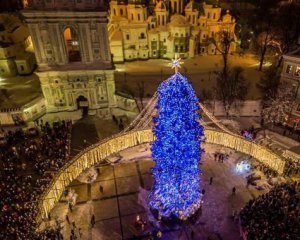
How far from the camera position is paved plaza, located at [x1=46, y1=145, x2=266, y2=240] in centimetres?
2192

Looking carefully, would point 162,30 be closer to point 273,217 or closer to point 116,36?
point 116,36

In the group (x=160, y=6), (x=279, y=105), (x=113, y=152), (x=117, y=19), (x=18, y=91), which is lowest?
(x=113, y=152)

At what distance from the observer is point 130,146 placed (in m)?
30.5

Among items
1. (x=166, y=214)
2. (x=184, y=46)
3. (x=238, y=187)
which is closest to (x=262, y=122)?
(x=238, y=187)

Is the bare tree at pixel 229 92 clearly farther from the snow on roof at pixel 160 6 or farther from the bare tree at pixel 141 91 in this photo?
the snow on roof at pixel 160 6

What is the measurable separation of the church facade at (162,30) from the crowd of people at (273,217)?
120 feet

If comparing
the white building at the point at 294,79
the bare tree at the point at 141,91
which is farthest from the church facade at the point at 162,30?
the white building at the point at 294,79

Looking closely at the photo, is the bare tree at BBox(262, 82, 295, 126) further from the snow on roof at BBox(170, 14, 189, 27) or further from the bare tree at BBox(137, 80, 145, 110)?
the snow on roof at BBox(170, 14, 189, 27)

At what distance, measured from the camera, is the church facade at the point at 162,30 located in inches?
2090

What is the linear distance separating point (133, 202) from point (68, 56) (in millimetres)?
20923

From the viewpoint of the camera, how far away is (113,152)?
2933 cm

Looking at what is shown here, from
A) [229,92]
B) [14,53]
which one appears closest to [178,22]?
[229,92]

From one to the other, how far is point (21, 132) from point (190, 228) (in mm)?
21644

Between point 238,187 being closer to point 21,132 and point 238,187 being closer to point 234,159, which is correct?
point 234,159
